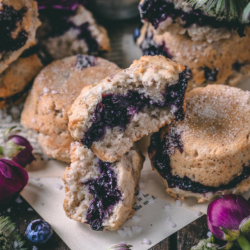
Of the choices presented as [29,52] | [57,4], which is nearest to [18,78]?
[29,52]

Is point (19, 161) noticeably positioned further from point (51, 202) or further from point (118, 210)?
point (118, 210)

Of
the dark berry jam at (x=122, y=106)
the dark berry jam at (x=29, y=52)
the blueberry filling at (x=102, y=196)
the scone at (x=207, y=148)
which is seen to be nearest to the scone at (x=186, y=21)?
the scone at (x=207, y=148)

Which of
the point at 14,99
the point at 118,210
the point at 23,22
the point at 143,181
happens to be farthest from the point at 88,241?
the point at 23,22

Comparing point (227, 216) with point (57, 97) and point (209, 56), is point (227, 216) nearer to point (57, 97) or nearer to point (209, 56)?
point (209, 56)

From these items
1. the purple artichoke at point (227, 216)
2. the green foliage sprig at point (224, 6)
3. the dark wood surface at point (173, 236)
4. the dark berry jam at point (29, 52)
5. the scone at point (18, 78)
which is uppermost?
the green foliage sprig at point (224, 6)

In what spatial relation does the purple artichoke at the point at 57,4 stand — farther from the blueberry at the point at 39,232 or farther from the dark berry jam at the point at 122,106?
the blueberry at the point at 39,232
